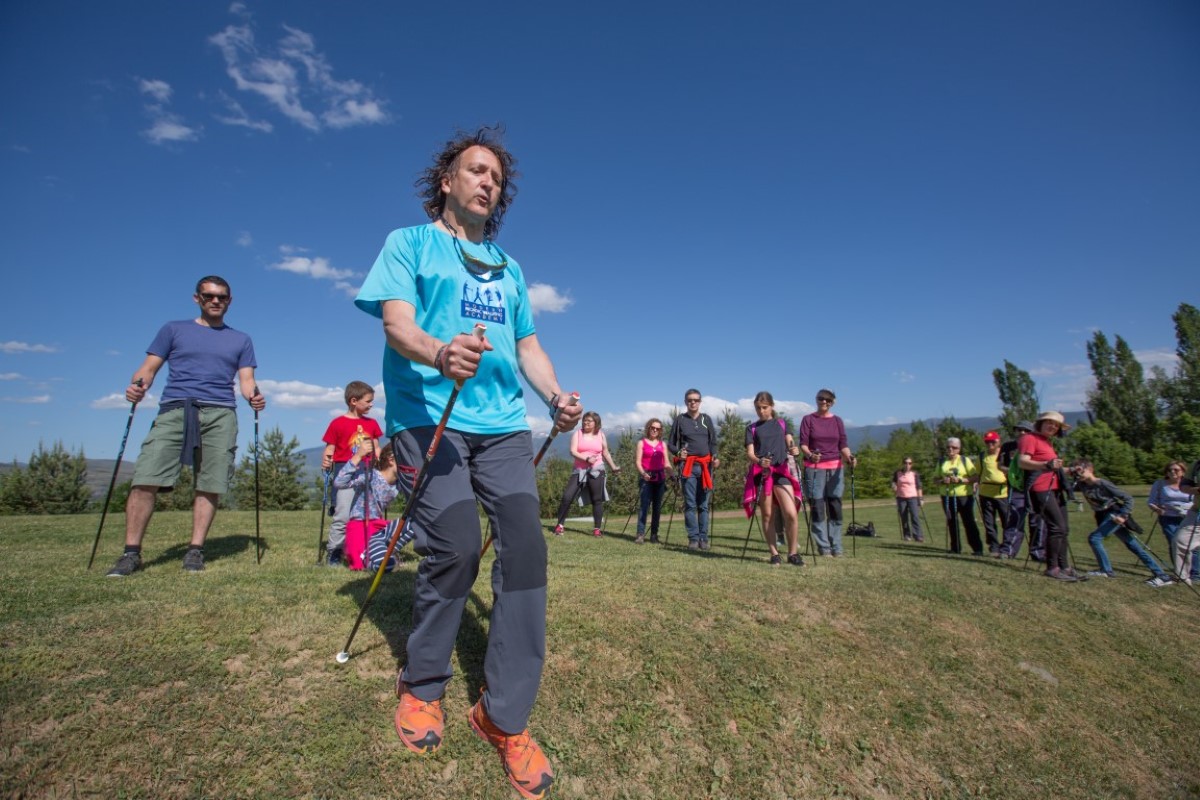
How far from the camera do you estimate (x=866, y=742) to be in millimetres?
4051

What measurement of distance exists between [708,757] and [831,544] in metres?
7.26

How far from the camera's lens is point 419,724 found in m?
3.13

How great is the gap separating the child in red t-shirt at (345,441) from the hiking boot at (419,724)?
395 centimetres

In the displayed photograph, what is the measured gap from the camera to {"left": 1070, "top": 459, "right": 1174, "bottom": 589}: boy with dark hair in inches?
373

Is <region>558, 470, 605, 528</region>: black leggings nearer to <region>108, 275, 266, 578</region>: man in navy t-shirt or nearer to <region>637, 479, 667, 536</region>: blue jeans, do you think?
<region>637, 479, 667, 536</region>: blue jeans

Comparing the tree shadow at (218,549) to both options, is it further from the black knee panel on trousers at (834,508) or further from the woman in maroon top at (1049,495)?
the woman in maroon top at (1049,495)

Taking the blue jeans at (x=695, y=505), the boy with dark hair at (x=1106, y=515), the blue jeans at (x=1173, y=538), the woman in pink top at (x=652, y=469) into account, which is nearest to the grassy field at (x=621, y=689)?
the boy with dark hair at (x=1106, y=515)

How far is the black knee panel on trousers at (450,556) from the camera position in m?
3.00

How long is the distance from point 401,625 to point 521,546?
179cm

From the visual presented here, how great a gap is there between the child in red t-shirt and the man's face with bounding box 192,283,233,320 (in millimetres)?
1762

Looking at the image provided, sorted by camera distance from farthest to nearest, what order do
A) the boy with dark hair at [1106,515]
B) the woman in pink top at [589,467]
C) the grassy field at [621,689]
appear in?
the woman in pink top at [589,467] → the boy with dark hair at [1106,515] → the grassy field at [621,689]

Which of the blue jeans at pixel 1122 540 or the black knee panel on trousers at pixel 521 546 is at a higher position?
the black knee panel on trousers at pixel 521 546

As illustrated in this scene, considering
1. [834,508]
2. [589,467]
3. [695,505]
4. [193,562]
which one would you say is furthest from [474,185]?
[834,508]

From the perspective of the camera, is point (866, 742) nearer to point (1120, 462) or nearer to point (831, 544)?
point (831, 544)
